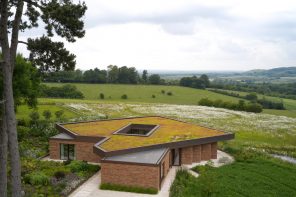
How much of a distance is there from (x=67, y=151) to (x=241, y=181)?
629 inches

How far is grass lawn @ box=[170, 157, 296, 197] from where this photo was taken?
24.6 m

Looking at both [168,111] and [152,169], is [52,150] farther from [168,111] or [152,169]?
[168,111]

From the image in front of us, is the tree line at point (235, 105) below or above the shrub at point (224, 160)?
above

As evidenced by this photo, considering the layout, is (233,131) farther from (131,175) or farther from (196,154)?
(131,175)

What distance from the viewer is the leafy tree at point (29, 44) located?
1781 centimetres

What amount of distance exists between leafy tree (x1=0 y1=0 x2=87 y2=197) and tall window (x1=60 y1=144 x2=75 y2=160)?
13.4 metres

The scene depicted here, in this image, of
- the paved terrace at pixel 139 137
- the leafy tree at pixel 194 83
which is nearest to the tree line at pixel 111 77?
the leafy tree at pixel 194 83

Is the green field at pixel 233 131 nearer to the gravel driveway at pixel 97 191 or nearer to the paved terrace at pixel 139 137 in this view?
the gravel driveway at pixel 97 191

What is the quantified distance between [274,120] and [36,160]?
4966 centimetres

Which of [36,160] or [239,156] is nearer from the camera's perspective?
[36,160]

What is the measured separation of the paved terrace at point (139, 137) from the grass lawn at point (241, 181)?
12.9ft

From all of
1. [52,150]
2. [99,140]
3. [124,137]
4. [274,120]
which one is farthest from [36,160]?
[274,120]

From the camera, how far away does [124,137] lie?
3191 centimetres

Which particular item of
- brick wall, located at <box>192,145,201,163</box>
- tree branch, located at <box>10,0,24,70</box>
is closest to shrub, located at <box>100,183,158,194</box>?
brick wall, located at <box>192,145,201,163</box>
